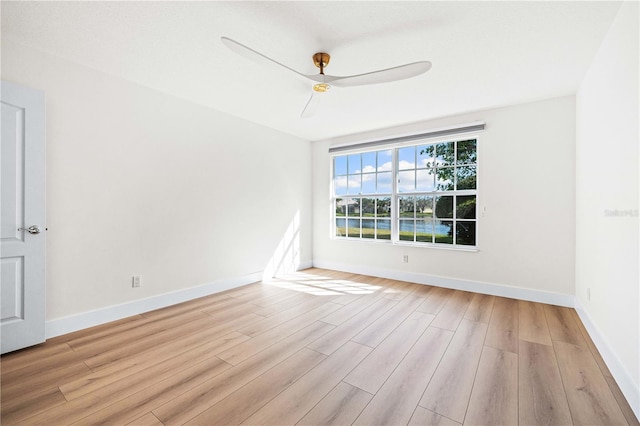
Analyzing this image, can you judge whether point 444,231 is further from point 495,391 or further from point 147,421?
point 147,421

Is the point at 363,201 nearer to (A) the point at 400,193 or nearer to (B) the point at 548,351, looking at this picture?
(A) the point at 400,193

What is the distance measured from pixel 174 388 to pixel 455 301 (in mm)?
3088

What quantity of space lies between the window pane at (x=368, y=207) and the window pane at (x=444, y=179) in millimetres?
1095

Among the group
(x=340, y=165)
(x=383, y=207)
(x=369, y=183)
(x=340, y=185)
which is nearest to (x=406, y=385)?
(x=383, y=207)

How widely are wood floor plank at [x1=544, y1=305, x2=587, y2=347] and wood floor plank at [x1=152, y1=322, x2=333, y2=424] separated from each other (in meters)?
2.14

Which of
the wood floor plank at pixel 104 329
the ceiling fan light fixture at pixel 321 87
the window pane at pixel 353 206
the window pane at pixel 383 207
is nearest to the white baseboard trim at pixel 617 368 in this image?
the window pane at pixel 383 207

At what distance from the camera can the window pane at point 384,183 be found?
4.70 m

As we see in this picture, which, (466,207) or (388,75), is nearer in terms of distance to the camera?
(388,75)

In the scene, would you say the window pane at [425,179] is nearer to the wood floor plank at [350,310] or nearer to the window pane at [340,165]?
the window pane at [340,165]

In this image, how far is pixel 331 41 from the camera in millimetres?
2197

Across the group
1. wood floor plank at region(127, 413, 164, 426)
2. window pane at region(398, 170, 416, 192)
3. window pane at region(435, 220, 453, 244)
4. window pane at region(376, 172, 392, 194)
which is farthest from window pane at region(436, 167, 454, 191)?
wood floor plank at region(127, 413, 164, 426)

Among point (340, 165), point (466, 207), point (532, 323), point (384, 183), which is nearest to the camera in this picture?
point (532, 323)

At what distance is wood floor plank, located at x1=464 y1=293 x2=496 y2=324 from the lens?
2.96m

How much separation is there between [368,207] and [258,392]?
3621 millimetres
